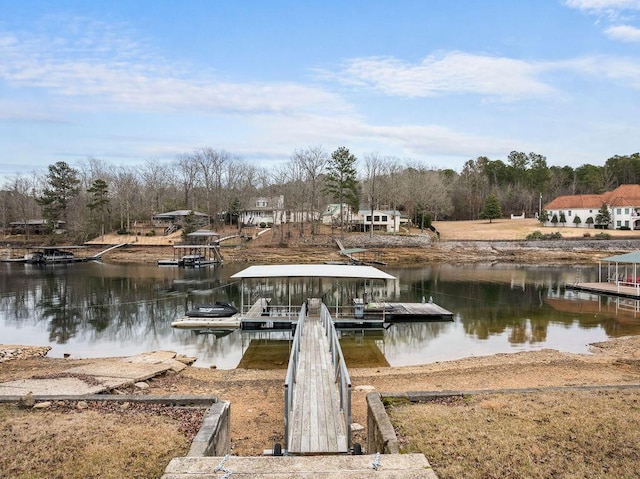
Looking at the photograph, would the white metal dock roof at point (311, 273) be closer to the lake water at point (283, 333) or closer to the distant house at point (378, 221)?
the lake water at point (283, 333)

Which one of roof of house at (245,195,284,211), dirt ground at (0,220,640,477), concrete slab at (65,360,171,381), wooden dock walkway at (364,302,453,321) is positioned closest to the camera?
dirt ground at (0,220,640,477)

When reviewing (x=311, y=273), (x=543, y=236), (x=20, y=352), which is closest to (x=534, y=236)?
(x=543, y=236)

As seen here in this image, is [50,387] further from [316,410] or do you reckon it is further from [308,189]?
[308,189]

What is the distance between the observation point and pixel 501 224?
79625 millimetres

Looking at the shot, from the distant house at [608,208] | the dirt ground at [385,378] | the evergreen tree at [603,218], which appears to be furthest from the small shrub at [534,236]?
the dirt ground at [385,378]

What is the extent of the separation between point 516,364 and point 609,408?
6.79m

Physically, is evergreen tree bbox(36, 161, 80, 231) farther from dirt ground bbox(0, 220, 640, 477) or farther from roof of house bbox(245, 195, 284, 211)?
dirt ground bbox(0, 220, 640, 477)

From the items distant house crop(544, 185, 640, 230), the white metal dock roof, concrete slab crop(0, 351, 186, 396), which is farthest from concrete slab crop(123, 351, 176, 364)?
distant house crop(544, 185, 640, 230)

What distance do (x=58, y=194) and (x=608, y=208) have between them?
87.0 metres

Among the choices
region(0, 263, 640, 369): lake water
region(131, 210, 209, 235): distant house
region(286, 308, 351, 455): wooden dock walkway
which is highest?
region(131, 210, 209, 235): distant house

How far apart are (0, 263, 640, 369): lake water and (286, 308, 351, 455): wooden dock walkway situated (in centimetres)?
493

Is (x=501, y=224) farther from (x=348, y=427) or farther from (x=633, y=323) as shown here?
(x=348, y=427)

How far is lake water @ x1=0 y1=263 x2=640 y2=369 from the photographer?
60.4 ft

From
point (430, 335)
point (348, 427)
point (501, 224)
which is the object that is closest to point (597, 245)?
point (501, 224)
